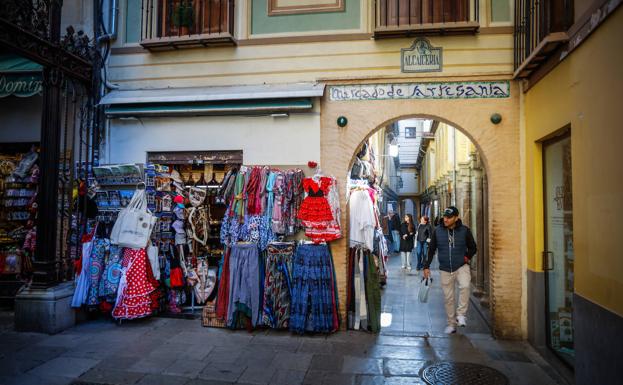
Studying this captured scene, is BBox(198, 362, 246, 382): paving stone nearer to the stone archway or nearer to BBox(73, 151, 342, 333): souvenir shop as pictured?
BBox(73, 151, 342, 333): souvenir shop

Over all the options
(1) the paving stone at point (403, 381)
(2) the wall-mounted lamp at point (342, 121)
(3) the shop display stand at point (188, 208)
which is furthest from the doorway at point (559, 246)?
(3) the shop display stand at point (188, 208)

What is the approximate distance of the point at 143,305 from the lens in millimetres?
6793

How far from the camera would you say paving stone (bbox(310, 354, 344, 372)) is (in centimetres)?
525

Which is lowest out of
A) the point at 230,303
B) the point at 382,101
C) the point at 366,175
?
the point at 230,303

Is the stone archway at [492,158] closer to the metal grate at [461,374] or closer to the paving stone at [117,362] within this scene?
the metal grate at [461,374]

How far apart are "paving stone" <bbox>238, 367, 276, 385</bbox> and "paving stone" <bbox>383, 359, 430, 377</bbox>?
53.4 inches

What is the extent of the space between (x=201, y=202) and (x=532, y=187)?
5143mm

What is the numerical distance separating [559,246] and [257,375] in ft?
13.7

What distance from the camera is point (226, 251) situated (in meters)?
6.80

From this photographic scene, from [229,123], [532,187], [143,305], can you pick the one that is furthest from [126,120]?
[532,187]

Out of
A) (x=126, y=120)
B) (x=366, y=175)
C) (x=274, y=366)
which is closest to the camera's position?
(x=274, y=366)

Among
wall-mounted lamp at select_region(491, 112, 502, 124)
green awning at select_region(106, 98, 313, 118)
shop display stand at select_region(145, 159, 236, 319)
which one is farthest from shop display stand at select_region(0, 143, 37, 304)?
wall-mounted lamp at select_region(491, 112, 502, 124)

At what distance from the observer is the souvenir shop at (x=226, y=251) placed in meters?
6.54

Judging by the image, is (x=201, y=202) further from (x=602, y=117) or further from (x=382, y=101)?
(x=602, y=117)
